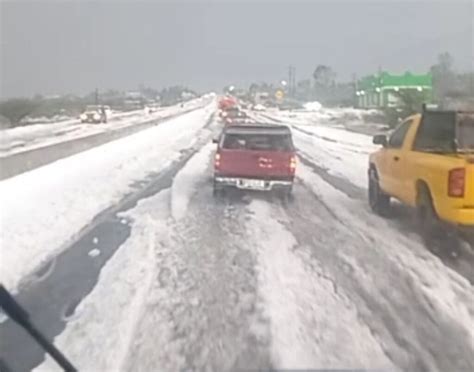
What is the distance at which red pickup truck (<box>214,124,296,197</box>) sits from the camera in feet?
60.7

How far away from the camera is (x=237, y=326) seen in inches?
279

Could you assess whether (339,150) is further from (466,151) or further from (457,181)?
(457,181)

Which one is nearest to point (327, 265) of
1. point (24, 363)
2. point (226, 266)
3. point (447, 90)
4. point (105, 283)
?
point (226, 266)

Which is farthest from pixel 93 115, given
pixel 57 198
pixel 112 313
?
pixel 112 313

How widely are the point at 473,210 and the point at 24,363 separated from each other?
7191mm

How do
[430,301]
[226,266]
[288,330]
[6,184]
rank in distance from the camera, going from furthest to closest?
[6,184]
[226,266]
[430,301]
[288,330]

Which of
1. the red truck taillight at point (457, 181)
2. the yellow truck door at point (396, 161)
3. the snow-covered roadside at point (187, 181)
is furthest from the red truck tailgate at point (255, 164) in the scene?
the red truck taillight at point (457, 181)

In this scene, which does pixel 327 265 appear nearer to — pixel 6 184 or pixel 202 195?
pixel 202 195

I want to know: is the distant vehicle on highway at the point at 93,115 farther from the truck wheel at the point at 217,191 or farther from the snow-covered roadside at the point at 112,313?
the snow-covered roadside at the point at 112,313

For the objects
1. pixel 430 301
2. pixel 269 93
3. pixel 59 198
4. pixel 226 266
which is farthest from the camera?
pixel 269 93

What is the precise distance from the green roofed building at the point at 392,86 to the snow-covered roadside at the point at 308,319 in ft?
59.4

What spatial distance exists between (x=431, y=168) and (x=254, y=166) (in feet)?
23.2

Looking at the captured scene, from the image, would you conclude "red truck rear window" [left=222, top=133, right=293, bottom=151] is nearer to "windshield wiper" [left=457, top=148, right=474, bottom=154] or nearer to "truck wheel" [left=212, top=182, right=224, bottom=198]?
"truck wheel" [left=212, top=182, right=224, bottom=198]

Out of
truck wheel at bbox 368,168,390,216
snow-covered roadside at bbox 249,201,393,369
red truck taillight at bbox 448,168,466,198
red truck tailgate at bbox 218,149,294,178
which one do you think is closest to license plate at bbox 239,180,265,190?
red truck tailgate at bbox 218,149,294,178
